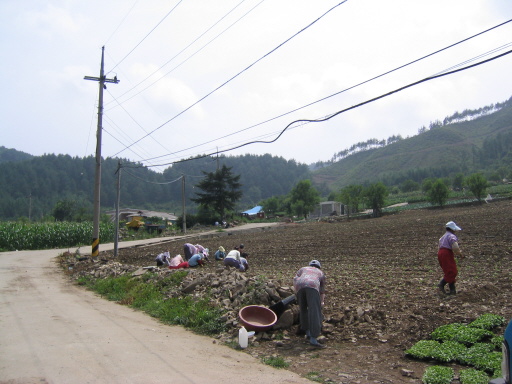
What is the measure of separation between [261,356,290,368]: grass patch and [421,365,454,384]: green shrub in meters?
2.04

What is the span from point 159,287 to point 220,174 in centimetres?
5164

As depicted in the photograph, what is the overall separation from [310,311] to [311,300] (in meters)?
0.20

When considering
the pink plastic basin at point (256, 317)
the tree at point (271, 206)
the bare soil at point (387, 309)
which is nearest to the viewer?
the bare soil at point (387, 309)

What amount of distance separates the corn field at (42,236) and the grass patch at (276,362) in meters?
34.7

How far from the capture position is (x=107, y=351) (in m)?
7.05

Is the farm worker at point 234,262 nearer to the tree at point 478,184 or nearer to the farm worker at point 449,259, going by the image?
the farm worker at point 449,259

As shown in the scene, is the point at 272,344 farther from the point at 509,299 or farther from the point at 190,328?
the point at 509,299

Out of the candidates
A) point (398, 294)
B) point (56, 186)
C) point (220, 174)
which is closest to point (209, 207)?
point (220, 174)

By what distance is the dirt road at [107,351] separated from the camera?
231 inches

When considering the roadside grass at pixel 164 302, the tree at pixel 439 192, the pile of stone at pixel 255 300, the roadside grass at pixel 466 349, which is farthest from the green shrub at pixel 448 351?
the tree at pixel 439 192

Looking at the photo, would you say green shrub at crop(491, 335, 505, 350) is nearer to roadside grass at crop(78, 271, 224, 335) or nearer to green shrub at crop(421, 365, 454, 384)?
green shrub at crop(421, 365, 454, 384)

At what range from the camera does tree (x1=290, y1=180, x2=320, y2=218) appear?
77.2m

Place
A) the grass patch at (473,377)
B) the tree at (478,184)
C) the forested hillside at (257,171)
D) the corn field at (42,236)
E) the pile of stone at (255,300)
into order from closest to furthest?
the grass patch at (473,377)
the pile of stone at (255,300)
the corn field at (42,236)
the tree at (478,184)
the forested hillside at (257,171)

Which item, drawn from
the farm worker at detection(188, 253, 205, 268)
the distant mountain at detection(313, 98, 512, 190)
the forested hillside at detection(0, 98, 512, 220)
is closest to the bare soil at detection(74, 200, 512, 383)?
the farm worker at detection(188, 253, 205, 268)
